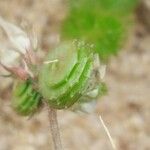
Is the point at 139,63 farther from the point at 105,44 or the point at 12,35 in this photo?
the point at 12,35

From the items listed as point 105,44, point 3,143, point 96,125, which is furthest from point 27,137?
point 105,44

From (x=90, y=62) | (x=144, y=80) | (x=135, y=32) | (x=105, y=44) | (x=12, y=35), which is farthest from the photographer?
(x=135, y=32)

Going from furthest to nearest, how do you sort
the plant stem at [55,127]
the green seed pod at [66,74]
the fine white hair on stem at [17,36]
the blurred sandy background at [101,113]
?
the blurred sandy background at [101,113]
the fine white hair on stem at [17,36]
the plant stem at [55,127]
the green seed pod at [66,74]

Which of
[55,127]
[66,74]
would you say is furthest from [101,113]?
[66,74]

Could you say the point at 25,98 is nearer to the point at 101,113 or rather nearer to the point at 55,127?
the point at 55,127

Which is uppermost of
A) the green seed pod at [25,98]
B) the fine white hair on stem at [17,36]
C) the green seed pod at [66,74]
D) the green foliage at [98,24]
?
the green seed pod at [66,74]

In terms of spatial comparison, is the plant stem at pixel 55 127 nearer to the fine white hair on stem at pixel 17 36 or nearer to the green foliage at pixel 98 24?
the fine white hair on stem at pixel 17 36

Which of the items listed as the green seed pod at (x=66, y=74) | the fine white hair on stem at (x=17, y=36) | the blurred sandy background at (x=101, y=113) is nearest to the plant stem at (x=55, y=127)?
the green seed pod at (x=66, y=74)
